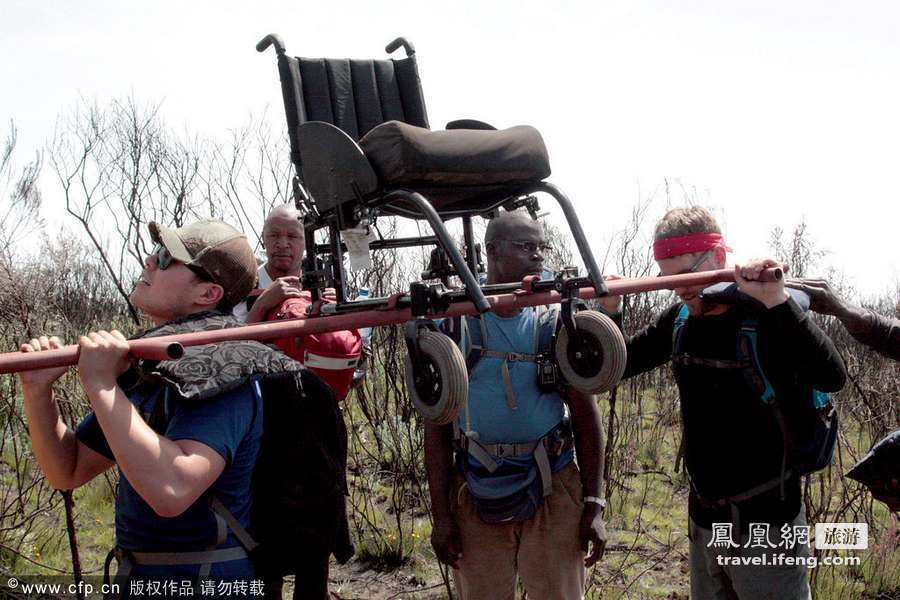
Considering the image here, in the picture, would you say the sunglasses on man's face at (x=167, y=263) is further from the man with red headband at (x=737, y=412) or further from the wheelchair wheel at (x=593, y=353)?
the man with red headband at (x=737, y=412)

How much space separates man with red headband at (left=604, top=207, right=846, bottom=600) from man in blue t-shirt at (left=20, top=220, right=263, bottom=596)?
1537mm

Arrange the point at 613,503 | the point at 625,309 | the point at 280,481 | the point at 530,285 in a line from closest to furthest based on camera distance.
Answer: the point at 280,481
the point at 530,285
the point at 613,503
the point at 625,309

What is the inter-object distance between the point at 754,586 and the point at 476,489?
1030 mm

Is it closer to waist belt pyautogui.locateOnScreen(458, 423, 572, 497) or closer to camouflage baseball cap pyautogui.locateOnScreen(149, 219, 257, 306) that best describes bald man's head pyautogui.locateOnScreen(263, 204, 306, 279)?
waist belt pyautogui.locateOnScreen(458, 423, 572, 497)

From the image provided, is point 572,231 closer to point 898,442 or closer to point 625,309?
point 898,442

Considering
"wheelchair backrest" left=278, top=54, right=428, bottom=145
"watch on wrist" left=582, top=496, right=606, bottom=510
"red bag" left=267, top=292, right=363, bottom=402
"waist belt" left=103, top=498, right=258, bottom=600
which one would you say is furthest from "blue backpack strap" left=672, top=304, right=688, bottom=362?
"waist belt" left=103, top=498, right=258, bottom=600

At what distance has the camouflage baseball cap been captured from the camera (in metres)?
2.30

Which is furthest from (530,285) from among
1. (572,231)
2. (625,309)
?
(625,309)

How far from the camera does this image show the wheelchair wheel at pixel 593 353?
7.76ft

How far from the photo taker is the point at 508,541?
3254mm

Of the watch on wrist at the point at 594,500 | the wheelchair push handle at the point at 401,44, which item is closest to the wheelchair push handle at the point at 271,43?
the wheelchair push handle at the point at 401,44

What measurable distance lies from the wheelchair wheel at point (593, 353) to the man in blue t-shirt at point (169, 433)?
2.94 feet

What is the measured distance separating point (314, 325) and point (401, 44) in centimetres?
193

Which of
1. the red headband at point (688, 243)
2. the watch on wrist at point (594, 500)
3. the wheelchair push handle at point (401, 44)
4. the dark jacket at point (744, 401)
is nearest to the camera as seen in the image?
the dark jacket at point (744, 401)
